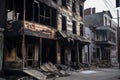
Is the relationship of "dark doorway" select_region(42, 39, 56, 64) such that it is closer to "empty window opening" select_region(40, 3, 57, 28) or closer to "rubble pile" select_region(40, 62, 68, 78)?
"empty window opening" select_region(40, 3, 57, 28)

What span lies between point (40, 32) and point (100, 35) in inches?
946

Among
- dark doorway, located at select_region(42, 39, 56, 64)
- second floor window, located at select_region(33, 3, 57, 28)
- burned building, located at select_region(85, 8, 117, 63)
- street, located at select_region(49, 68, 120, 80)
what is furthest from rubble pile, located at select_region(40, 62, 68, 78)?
burned building, located at select_region(85, 8, 117, 63)

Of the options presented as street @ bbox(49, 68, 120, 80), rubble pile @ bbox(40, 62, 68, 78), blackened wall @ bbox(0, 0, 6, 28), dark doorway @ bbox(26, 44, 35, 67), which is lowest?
street @ bbox(49, 68, 120, 80)

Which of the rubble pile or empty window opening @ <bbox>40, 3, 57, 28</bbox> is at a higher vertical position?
empty window opening @ <bbox>40, 3, 57, 28</bbox>

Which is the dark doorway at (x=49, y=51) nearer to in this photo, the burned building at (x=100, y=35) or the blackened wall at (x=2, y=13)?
the blackened wall at (x=2, y=13)

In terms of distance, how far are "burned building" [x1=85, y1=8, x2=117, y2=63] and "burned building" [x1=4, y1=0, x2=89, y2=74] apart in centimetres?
758

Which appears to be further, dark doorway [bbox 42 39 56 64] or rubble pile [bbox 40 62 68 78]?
dark doorway [bbox 42 39 56 64]

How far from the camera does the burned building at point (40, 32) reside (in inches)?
723

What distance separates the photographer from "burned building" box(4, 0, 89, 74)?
18375 mm

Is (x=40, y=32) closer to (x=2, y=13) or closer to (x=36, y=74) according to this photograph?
(x=2, y=13)

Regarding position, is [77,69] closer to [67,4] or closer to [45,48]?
[45,48]

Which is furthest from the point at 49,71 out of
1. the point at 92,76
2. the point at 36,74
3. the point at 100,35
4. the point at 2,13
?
the point at 100,35

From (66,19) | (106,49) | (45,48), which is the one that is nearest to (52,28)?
(45,48)

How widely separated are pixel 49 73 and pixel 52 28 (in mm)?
6130
